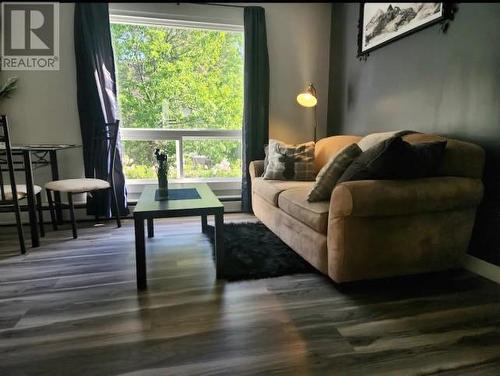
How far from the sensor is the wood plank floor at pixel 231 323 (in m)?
1.25

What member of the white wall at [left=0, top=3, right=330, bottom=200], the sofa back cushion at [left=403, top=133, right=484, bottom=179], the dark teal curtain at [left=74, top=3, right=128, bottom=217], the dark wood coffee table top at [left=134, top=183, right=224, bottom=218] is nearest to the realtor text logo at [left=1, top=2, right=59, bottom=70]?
the white wall at [left=0, top=3, right=330, bottom=200]

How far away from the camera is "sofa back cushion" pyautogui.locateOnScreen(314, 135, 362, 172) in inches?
117

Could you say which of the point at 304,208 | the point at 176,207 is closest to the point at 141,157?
the point at 176,207

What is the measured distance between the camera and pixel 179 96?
3.63m

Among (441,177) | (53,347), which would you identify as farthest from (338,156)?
(53,347)

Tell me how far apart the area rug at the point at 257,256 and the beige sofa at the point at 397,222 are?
0.60 ft

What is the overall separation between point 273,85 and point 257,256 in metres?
2.28

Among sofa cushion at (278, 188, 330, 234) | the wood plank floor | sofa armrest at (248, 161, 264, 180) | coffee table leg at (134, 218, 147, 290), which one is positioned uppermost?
sofa armrest at (248, 161, 264, 180)

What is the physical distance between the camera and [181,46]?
3578mm

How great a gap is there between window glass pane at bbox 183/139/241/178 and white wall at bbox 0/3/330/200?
556 mm

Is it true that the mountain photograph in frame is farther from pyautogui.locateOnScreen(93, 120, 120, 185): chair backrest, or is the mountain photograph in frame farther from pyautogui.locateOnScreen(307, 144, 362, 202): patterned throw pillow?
pyautogui.locateOnScreen(93, 120, 120, 185): chair backrest

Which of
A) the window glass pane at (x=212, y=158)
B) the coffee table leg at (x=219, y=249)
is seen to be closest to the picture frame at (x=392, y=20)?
the window glass pane at (x=212, y=158)

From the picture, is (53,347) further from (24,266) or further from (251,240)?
(251,240)

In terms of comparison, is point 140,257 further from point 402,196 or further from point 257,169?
point 257,169
